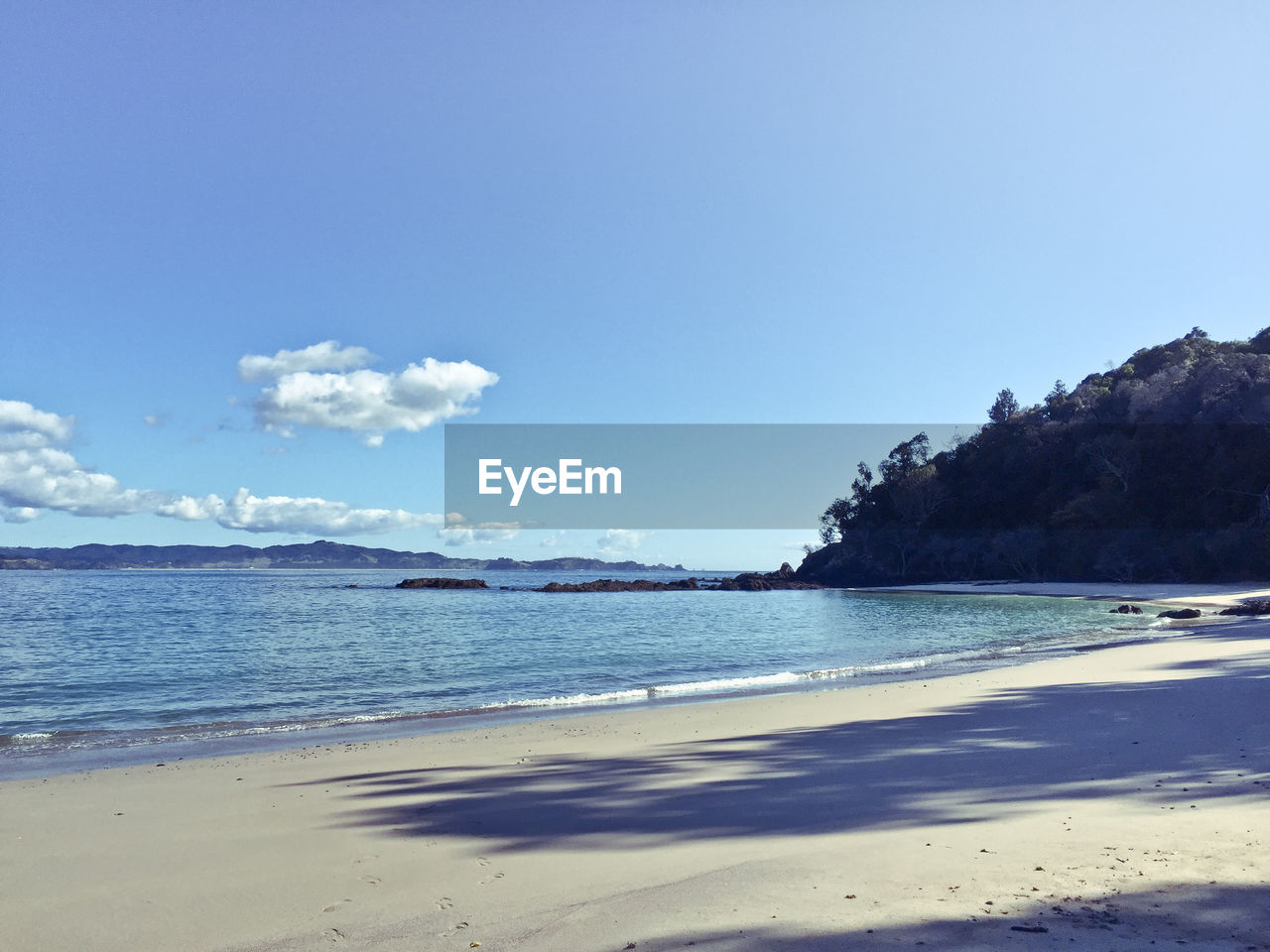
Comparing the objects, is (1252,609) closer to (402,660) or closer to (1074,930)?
(402,660)

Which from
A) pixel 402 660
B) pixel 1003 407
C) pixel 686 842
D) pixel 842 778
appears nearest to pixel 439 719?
pixel 842 778

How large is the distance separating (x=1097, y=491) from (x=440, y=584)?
2722 inches

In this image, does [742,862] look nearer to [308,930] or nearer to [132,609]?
[308,930]

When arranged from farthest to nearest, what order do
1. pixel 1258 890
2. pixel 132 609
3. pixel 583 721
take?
pixel 132 609, pixel 583 721, pixel 1258 890

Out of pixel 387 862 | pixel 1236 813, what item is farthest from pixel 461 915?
pixel 1236 813

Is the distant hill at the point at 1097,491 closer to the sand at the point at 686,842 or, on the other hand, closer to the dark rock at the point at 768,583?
the dark rock at the point at 768,583

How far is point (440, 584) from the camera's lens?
94.2m

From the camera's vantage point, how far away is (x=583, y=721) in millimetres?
11781

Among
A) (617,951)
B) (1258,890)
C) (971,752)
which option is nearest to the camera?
(617,951)

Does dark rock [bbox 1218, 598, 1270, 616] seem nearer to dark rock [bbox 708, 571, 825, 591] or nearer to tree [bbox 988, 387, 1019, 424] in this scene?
dark rock [bbox 708, 571, 825, 591]

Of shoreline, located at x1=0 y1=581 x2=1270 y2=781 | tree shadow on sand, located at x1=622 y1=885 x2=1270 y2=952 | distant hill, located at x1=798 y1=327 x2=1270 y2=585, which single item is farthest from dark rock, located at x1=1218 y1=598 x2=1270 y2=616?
tree shadow on sand, located at x1=622 y1=885 x2=1270 y2=952

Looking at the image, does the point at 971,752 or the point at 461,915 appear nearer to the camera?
the point at 461,915

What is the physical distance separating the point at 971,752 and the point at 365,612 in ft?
138

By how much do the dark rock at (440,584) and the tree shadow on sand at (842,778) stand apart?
86.4 m
